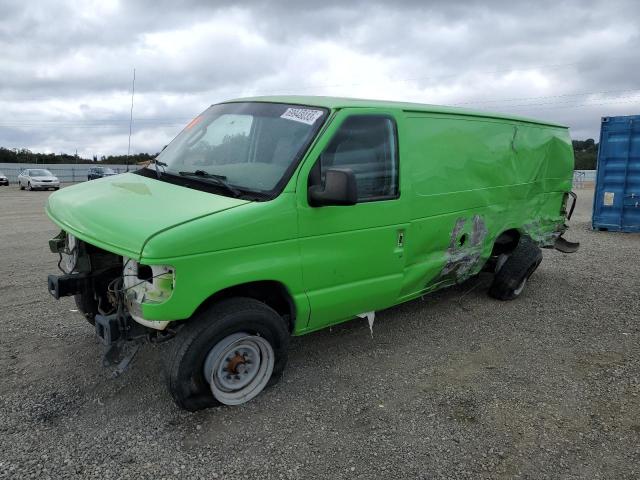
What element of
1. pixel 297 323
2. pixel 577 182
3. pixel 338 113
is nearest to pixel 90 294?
pixel 297 323

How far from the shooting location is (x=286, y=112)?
3793 mm

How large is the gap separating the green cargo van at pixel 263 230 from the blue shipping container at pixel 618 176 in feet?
26.3

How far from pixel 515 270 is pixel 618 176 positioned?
7.44 metres

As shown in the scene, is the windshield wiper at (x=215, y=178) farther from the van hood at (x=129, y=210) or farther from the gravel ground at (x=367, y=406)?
the gravel ground at (x=367, y=406)

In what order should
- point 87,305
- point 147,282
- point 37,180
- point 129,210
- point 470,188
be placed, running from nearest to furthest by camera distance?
point 147,282
point 129,210
point 87,305
point 470,188
point 37,180

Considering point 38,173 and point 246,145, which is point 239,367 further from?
point 38,173

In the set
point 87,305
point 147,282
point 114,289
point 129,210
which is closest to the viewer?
point 147,282

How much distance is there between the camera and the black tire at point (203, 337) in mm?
3090

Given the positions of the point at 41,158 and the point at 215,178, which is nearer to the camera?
the point at 215,178

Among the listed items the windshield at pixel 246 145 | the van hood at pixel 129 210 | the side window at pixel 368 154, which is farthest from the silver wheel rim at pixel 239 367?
the side window at pixel 368 154

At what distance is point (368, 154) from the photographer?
384 centimetres

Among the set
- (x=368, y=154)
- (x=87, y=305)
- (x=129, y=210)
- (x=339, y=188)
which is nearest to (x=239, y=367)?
(x=129, y=210)

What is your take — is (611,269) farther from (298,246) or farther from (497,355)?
(298,246)

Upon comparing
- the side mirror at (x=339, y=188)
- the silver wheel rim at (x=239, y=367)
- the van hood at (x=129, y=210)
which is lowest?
the silver wheel rim at (x=239, y=367)
